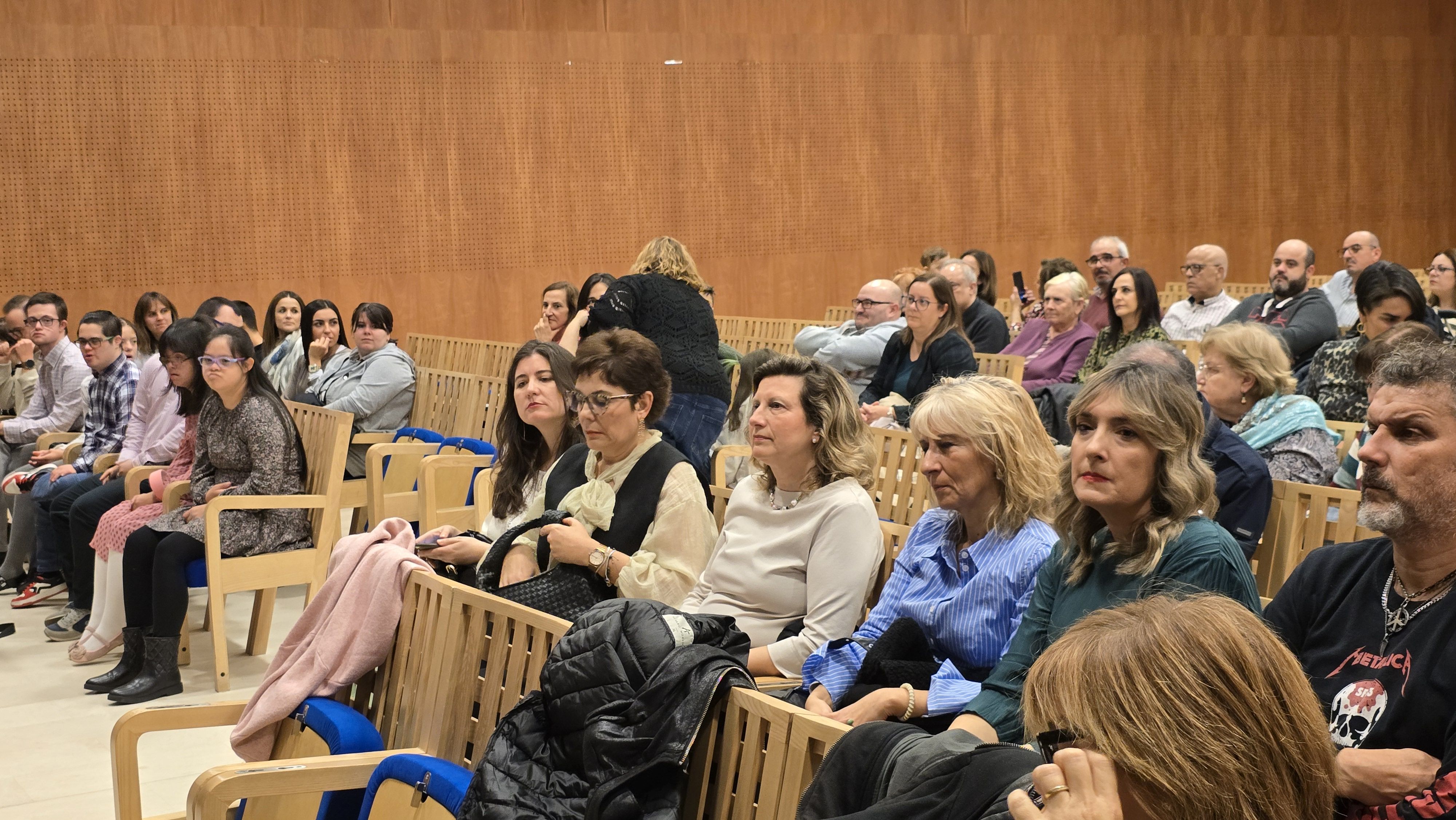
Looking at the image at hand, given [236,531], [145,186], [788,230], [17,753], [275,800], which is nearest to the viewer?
[275,800]

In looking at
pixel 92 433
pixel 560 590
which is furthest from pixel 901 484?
pixel 92 433

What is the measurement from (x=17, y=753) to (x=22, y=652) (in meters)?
1.23

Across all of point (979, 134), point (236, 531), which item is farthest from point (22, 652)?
point (979, 134)

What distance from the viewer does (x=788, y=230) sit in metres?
11.6

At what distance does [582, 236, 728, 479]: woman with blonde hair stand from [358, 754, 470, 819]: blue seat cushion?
7.09ft

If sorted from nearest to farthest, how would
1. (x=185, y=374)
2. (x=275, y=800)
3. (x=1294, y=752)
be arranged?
(x=1294, y=752) → (x=275, y=800) → (x=185, y=374)

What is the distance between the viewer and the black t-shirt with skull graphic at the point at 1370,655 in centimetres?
163

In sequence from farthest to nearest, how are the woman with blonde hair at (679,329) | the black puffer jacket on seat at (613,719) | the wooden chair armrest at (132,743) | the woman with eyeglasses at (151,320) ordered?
the woman with eyeglasses at (151,320), the woman with blonde hair at (679,329), the wooden chair armrest at (132,743), the black puffer jacket on seat at (613,719)

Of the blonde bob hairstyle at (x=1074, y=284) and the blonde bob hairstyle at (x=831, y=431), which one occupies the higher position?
the blonde bob hairstyle at (x=1074, y=284)

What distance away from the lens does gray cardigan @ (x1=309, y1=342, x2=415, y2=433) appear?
20.7ft

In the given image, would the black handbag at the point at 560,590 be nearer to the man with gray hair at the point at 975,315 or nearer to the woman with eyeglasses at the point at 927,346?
the woman with eyeglasses at the point at 927,346

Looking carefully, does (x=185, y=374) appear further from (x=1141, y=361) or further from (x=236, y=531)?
(x=1141, y=361)

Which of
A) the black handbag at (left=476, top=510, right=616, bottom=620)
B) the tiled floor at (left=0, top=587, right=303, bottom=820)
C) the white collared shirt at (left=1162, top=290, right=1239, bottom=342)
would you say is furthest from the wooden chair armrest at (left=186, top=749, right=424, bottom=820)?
the white collared shirt at (left=1162, top=290, right=1239, bottom=342)

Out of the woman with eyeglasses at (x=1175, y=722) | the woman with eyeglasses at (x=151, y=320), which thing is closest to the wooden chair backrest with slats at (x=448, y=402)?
the woman with eyeglasses at (x=151, y=320)
